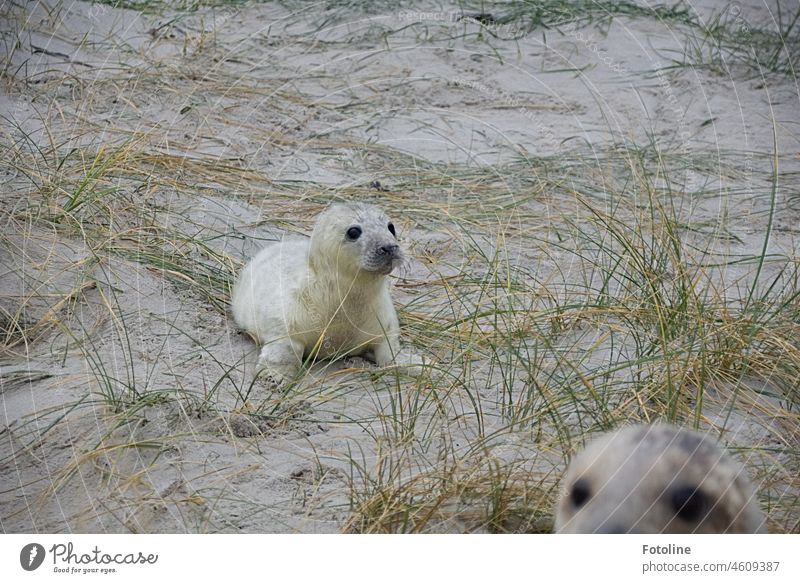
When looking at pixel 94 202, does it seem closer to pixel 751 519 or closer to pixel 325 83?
pixel 325 83

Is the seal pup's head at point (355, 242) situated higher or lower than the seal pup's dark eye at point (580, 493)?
higher

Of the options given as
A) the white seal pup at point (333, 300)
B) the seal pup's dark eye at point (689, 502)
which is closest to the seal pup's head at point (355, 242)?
the white seal pup at point (333, 300)

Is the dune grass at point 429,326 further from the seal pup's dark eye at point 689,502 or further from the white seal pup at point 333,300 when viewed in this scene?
the seal pup's dark eye at point 689,502

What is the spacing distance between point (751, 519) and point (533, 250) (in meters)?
2.15

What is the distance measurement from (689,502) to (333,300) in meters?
1.78

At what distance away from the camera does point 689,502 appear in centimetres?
233

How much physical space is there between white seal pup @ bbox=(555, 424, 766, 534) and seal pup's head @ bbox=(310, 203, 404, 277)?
4.47 feet

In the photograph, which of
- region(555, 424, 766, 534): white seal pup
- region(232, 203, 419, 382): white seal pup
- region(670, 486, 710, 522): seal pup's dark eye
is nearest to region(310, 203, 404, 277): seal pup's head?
region(232, 203, 419, 382): white seal pup

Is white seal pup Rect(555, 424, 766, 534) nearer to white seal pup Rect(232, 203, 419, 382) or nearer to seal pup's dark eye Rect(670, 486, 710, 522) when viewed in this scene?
seal pup's dark eye Rect(670, 486, 710, 522)

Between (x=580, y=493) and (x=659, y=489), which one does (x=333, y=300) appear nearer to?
(x=580, y=493)

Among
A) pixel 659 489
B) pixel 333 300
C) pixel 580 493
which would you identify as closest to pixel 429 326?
pixel 333 300

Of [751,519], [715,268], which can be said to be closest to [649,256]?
[715,268]

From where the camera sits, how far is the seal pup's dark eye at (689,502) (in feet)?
7.57

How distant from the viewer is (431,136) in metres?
5.32
